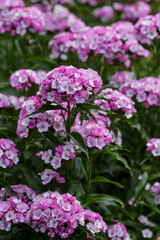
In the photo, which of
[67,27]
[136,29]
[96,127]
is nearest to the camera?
[96,127]

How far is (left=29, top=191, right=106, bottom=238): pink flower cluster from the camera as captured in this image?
2578 mm

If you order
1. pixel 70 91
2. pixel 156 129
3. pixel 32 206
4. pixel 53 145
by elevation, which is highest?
pixel 70 91

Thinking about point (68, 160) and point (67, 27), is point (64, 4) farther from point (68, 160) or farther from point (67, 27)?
point (68, 160)

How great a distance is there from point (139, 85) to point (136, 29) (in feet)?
2.93

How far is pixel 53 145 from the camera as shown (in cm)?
292

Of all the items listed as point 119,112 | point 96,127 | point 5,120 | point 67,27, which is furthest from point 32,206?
point 67,27

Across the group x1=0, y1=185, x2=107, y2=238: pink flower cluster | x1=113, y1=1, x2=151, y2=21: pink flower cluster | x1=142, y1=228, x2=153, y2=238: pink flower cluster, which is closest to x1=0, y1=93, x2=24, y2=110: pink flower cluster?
x1=0, y1=185, x2=107, y2=238: pink flower cluster

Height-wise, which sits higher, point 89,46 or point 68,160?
point 89,46

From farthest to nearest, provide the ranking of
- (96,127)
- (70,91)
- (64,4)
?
(64,4), (96,127), (70,91)

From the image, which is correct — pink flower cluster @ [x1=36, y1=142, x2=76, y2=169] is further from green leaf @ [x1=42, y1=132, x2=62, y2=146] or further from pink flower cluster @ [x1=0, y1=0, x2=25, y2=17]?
pink flower cluster @ [x1=0, y1=0, x2=25, y2=17]

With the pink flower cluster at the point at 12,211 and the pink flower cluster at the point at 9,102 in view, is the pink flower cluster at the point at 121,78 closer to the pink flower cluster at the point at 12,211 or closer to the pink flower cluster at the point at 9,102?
the pink flower cluster at the point at 9,102

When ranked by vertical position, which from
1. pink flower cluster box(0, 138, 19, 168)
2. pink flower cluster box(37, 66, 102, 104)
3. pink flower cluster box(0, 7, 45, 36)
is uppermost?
pink flower cluster box(37, 66, 102, 104)

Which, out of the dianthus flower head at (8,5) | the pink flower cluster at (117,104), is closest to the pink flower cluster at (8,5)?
the dianthus flower head at (8,5)

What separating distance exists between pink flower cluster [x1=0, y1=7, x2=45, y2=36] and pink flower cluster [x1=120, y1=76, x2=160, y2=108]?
1373 mm
